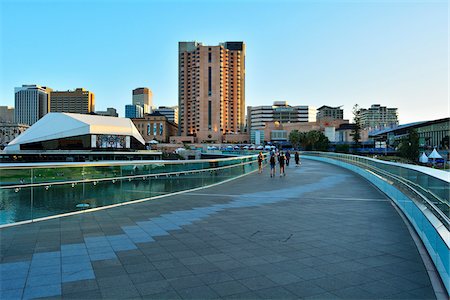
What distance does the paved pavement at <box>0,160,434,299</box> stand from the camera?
3.97 meters

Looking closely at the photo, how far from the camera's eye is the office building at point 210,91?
481 feet

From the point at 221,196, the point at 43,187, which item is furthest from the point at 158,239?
the point at 221,196

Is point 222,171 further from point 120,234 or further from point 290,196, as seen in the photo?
point 120,234

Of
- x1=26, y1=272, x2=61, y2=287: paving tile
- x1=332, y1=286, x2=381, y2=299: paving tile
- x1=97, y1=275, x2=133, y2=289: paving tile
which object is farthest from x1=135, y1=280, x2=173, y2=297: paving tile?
x1=332, y1=286, x2=381, y2=299: paving tile

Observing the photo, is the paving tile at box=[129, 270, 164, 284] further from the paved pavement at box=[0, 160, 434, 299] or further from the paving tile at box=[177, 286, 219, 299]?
the paving tile at box=[177, 286, 219, 299]

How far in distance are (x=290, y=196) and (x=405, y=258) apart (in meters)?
6.52

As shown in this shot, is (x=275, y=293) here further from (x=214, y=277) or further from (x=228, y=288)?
(x=214, y=277)

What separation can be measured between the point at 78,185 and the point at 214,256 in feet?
15.8

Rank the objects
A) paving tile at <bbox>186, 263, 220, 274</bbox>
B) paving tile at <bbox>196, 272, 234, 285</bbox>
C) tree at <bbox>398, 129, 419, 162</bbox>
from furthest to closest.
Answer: tree at <bbox>398, 129, 419, 162</bbox>, paving tile at <bbox>186, 263, 220, 274</bbox>, paving tile at <bbox>196, 272, 234, 285</bbox>

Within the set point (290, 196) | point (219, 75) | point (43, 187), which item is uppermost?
point (219, 75)

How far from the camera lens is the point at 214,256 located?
203 inches

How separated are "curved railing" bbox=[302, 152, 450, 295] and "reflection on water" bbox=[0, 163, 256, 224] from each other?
6.82 m

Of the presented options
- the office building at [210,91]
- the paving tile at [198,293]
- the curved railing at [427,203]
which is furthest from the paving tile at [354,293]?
the office building at [210,91]

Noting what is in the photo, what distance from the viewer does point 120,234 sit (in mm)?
6348
